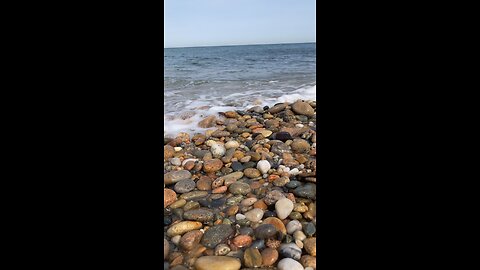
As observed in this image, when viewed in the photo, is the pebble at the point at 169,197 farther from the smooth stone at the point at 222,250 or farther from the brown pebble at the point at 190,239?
the smooth stone at the point at 222,250

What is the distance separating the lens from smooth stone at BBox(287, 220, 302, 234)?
6.27ft

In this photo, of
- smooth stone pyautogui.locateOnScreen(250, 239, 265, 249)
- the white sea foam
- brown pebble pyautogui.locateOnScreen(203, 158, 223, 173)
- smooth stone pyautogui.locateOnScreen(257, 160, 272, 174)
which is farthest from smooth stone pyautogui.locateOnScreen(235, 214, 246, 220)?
the white sea foam

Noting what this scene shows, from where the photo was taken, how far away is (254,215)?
2078 millimetres

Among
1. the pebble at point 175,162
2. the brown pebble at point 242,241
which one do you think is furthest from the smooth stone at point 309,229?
the pebble at point 175,162

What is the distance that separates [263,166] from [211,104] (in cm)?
287

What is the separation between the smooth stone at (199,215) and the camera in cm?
205

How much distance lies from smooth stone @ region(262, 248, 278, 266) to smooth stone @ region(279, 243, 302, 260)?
4 cm

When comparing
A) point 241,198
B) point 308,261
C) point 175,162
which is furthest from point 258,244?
point 175,162

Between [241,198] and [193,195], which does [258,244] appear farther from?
[193,195]
